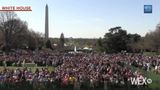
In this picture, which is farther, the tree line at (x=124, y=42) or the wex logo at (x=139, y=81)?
the tree line at (x=124, y=42)

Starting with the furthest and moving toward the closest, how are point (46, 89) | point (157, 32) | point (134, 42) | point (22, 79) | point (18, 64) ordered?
point (134, 42) → point (157, 32) → point (18, 64) → point (22, 79) → point (46, 89)

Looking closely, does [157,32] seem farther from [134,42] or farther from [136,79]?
[136,79]

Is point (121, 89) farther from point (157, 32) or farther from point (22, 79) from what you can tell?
point (157, 32)

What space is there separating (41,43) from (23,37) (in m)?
21.0

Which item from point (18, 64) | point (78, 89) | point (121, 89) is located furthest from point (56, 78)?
point (18, 64)

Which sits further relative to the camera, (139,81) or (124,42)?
(124,42)

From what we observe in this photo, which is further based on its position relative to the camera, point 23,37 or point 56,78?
point 23,37

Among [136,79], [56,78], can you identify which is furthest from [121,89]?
[56,78]

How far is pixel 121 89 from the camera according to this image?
29.5 metres

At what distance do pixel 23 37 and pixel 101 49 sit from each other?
792 inches

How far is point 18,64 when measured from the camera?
198 feet

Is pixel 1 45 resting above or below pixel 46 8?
below

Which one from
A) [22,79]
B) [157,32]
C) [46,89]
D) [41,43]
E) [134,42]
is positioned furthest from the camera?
[41,43]

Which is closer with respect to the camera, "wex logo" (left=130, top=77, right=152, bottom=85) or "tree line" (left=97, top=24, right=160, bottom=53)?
"wex logo" (left=130, top=77, right=152, bottom=85)
